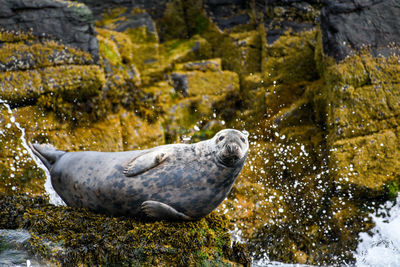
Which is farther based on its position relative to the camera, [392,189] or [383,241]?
[392,189]

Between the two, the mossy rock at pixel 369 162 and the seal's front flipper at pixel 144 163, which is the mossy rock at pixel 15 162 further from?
the mossy rock at pixel 369 162

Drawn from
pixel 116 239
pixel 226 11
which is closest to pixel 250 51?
pixel 226 11

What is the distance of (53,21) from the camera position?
19.1 feet

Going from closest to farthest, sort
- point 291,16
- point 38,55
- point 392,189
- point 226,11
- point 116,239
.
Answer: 1. point 116,239
2. point 38,55
3. point 392,189
4. point 291,16
5. point 226,11

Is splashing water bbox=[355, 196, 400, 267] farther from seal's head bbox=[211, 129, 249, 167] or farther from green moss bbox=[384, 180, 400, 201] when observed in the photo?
seal's head bbox=[211, 129, 249, 167]

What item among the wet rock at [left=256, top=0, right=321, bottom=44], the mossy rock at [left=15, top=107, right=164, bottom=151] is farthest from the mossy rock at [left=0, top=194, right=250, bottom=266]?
the wet rock at [left=256, top=0, right=321, bottom=44]

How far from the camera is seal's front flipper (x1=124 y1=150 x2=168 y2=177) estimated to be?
3.43 m

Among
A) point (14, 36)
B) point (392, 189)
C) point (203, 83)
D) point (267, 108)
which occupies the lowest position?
point (392, 189)

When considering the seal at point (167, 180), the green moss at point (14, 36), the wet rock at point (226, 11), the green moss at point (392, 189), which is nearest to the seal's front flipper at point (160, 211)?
the seal at point (167, 180)

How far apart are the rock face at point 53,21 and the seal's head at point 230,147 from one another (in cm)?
347

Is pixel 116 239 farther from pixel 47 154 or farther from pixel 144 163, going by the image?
pixel 47 154

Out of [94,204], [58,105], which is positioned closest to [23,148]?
[58,105]

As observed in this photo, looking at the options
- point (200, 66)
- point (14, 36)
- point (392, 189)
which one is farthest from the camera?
point (200, 66)

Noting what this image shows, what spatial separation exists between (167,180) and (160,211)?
0.28 metres
